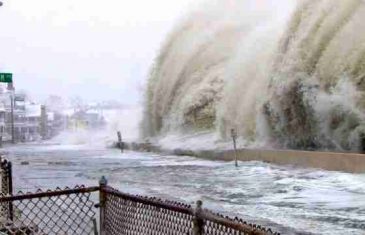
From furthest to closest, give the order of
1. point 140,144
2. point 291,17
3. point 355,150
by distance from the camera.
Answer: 1. point 140,144
2. point 291,17
3. point 355,150

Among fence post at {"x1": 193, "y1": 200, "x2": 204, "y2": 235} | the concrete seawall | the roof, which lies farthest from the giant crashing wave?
the roof

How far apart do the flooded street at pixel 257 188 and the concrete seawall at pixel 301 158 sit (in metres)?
0.37

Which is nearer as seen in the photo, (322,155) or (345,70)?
(322,155)

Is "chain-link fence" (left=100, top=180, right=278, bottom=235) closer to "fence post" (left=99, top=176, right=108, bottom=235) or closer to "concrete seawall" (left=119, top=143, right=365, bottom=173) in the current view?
"fence post" (left=99, top=176, right=108, bottom=235)

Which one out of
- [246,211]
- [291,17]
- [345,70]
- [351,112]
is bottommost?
[246,211]

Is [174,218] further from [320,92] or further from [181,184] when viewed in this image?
[320,92]

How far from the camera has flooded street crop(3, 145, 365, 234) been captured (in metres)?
9.81

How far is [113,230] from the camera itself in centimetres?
599

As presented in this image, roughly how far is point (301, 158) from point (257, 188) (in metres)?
5.36

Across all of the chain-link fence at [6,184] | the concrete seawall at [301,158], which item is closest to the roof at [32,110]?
the concrete seawall at [301,158]

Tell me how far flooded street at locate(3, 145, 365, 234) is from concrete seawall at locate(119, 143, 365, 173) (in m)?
0.37

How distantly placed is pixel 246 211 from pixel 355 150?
969 centimetres

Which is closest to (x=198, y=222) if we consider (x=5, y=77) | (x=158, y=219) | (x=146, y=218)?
(x=158, y=219)

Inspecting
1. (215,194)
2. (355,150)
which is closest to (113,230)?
(215,194)
